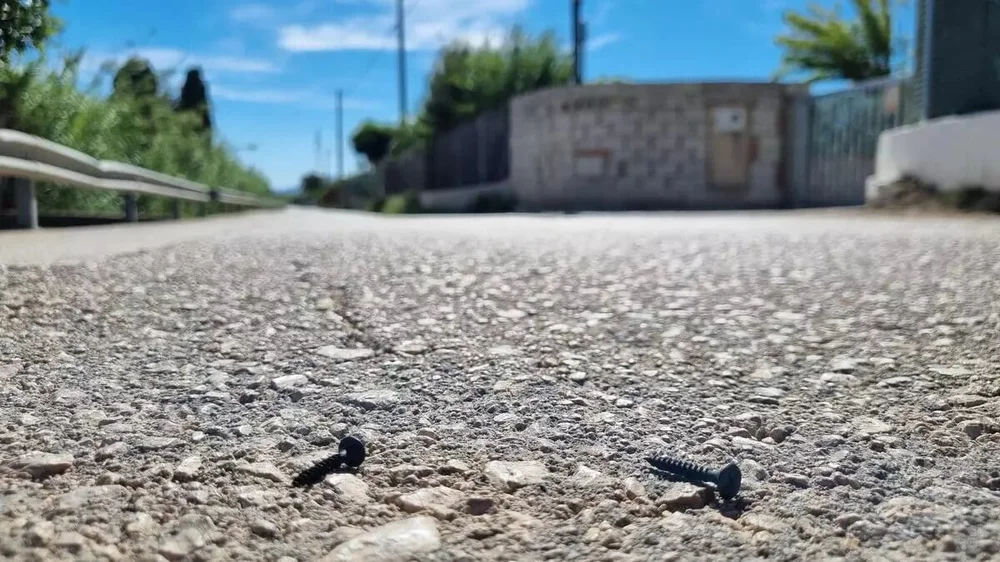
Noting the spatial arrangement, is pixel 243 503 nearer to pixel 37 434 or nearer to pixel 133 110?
pixel 37 434

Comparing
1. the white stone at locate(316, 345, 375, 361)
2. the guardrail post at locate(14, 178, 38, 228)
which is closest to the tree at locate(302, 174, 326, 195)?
the guardrail post at locate(14, 178, 38, 228)

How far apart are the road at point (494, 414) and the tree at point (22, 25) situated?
98 cm

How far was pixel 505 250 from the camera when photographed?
5.00m

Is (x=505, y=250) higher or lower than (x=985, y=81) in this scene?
A: lower

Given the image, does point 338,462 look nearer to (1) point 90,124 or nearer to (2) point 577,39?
(1) point 90,124

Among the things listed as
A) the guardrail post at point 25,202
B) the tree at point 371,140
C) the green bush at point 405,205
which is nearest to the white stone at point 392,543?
the guardrail post at point 25,202

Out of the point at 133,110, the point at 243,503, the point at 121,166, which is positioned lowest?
the point at 243,503

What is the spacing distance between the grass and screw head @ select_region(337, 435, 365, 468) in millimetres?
3425

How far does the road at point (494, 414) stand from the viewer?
4.25ft

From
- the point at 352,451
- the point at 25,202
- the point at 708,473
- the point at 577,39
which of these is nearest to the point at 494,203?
the point at 577,39

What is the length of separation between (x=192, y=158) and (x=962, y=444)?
46.8ft

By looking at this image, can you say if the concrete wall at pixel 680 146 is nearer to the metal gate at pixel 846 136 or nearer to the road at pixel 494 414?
the metal gate at pixel 846 136

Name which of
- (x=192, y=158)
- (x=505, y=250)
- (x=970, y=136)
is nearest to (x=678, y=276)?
(x=505, y=250)

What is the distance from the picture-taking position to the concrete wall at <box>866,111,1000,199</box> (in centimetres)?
808
